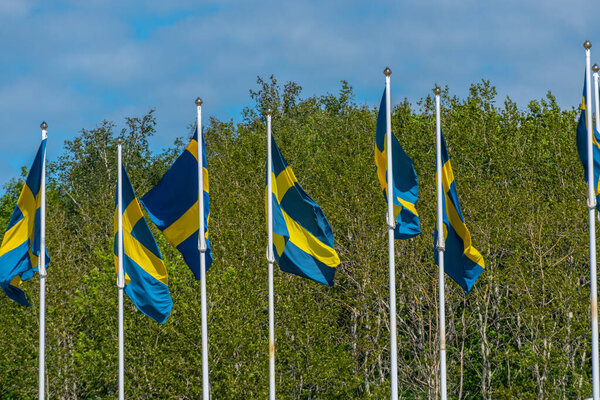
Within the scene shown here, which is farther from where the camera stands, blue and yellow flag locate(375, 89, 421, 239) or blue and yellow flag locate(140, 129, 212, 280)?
blue and yellow flag locate(375, 89, 421, 239)

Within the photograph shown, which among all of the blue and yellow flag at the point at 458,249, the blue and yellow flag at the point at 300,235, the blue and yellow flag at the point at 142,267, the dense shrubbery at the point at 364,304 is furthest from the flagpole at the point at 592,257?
the dense shrubbery at the point at 364,304

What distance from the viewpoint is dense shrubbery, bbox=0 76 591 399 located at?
1384 inches

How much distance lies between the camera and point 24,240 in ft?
71.0

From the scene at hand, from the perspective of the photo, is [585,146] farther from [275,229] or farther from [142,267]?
[142,267]

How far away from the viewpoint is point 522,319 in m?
36.4

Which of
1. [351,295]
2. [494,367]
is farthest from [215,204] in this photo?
[494,367]

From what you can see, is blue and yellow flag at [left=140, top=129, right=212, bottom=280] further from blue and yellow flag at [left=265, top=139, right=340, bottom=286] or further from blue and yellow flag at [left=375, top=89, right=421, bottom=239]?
blue and yellow flag at [left=375, top=89, right=421, bottom=239]

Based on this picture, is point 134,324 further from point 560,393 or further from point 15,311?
point 560,393

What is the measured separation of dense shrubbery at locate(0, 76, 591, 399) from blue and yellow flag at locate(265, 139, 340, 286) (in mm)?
14262

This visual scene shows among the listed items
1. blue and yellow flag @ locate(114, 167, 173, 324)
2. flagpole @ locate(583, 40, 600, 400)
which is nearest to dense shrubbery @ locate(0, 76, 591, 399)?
flagpole @ locate(583, 40, 600, 400)

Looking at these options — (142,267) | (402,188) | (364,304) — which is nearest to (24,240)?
(142,267)

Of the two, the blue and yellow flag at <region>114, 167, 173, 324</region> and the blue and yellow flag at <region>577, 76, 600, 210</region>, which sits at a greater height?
the blue and yellow flag at <region>577, 76, 600, 210</region>

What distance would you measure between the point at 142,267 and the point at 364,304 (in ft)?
68.9

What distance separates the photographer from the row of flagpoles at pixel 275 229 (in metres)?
20.4
